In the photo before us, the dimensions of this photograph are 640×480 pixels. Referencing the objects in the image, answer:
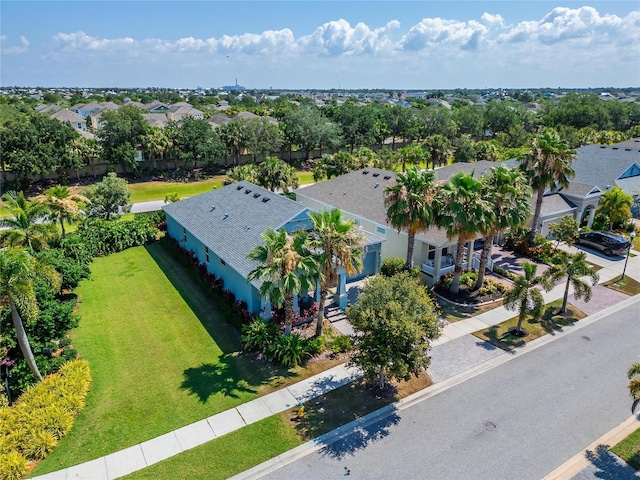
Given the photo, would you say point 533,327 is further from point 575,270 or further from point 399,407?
point 399,407

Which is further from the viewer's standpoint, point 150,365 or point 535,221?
point 535,221

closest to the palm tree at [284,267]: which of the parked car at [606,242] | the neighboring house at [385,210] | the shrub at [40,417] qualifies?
the shrub at [40,417]

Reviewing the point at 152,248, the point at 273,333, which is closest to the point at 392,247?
the point at 273,333

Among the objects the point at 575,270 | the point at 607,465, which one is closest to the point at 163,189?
the point at 575,270

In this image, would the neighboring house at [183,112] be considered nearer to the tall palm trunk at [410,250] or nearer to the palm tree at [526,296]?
the tall palm trunk at [410,250]

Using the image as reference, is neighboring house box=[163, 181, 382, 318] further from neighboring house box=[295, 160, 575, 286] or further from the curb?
the curb

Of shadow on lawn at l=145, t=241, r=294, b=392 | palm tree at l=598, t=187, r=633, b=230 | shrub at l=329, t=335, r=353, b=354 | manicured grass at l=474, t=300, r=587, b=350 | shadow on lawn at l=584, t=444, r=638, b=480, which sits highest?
palm tree at l=598, t=187, r=633, b=230

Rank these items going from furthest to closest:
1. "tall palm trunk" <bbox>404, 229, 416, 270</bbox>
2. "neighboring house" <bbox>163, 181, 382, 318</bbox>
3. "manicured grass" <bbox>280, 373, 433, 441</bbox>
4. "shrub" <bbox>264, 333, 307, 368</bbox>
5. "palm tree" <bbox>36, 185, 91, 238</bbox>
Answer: "palm tree" <bbox>36, 185, 91, 238</bbox> < "tall palm trunk" <bbox>404, 229, 416, 270</bbox> < "neighboring house" <bbox>163, 181, 382, 318</bbox> < "shrub" <bbox>264, 333, 307, 368</bbox> < "manicured grass" <bbox>280, 373, 433, 441</bbox>

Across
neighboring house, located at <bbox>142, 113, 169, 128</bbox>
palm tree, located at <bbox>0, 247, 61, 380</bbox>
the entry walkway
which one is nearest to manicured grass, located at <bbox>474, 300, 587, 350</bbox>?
the entry walkway

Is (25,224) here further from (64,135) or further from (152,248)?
(64,135)
